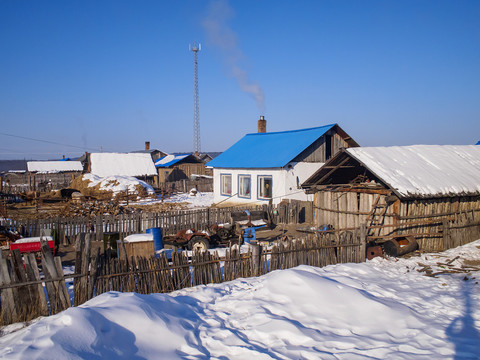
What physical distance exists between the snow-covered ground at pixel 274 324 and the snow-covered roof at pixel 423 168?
13.1ft

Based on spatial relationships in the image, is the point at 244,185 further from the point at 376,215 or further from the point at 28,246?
the point at 28,246

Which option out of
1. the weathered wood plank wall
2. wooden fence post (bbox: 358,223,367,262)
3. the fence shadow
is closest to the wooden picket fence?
the weathered wood plank wall

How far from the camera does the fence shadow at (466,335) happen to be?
16.1 feet

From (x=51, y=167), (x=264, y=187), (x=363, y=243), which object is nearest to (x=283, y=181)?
(x=264, y=187)

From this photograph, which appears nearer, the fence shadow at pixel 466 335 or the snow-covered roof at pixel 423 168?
the fence shadow at pixel 466 335

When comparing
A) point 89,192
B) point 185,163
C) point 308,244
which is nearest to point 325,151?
point 308,244

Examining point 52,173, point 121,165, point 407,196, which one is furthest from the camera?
point 52,173

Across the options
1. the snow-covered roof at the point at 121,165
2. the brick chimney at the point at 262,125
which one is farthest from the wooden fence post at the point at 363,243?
the snow-covered roof at the point at 121,165

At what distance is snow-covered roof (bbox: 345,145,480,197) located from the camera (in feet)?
38.0

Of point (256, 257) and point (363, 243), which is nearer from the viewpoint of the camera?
point (256, 257)

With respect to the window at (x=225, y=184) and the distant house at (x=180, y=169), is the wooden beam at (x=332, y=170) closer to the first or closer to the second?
the window at (x=225, y=184)

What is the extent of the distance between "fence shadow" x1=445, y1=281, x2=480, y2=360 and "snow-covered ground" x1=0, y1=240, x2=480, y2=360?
0.02 m

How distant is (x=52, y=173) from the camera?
43250 mm

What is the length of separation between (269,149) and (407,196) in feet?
44.8
